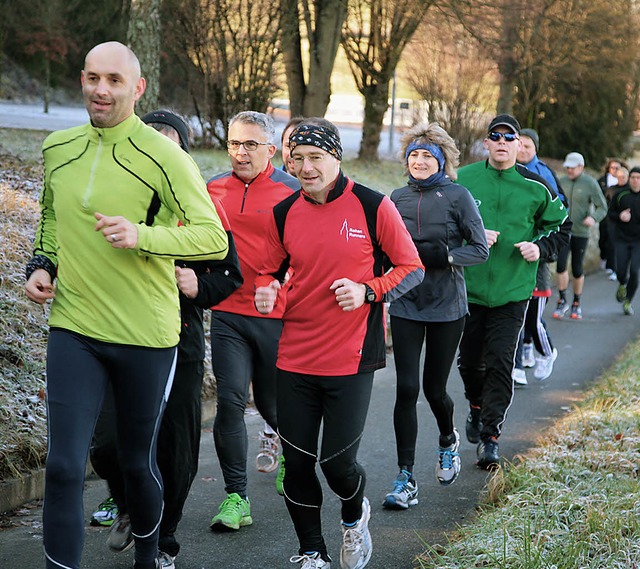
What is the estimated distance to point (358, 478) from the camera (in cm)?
484

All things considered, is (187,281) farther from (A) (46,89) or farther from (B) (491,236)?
(A) (46,89)

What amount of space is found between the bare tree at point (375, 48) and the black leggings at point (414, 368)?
1615cm

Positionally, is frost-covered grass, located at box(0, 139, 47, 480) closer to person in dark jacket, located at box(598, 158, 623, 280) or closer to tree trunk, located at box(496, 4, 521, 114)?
person in dark jacket, located at box(598, 158, 623, 280)

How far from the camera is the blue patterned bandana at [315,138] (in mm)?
4617

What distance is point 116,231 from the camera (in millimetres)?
3793

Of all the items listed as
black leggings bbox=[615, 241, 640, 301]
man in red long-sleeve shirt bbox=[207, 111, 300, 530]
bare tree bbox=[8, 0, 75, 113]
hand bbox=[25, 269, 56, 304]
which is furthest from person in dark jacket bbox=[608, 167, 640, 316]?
bare tree bbox=[8, 0, 75, 113]

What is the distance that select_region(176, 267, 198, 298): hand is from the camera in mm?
4371

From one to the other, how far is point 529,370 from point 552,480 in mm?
4790

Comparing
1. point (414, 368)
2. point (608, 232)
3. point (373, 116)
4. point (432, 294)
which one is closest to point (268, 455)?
point (414, 368)

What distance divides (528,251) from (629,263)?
8.50 metres

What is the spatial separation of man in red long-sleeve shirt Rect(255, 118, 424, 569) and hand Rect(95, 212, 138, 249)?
1028 mm

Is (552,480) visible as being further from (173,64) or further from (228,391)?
(173,64)

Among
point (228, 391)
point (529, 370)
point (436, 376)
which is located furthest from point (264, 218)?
point (529, 370)

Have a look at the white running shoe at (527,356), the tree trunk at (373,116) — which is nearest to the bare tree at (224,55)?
the tree trunk at (373,116)
